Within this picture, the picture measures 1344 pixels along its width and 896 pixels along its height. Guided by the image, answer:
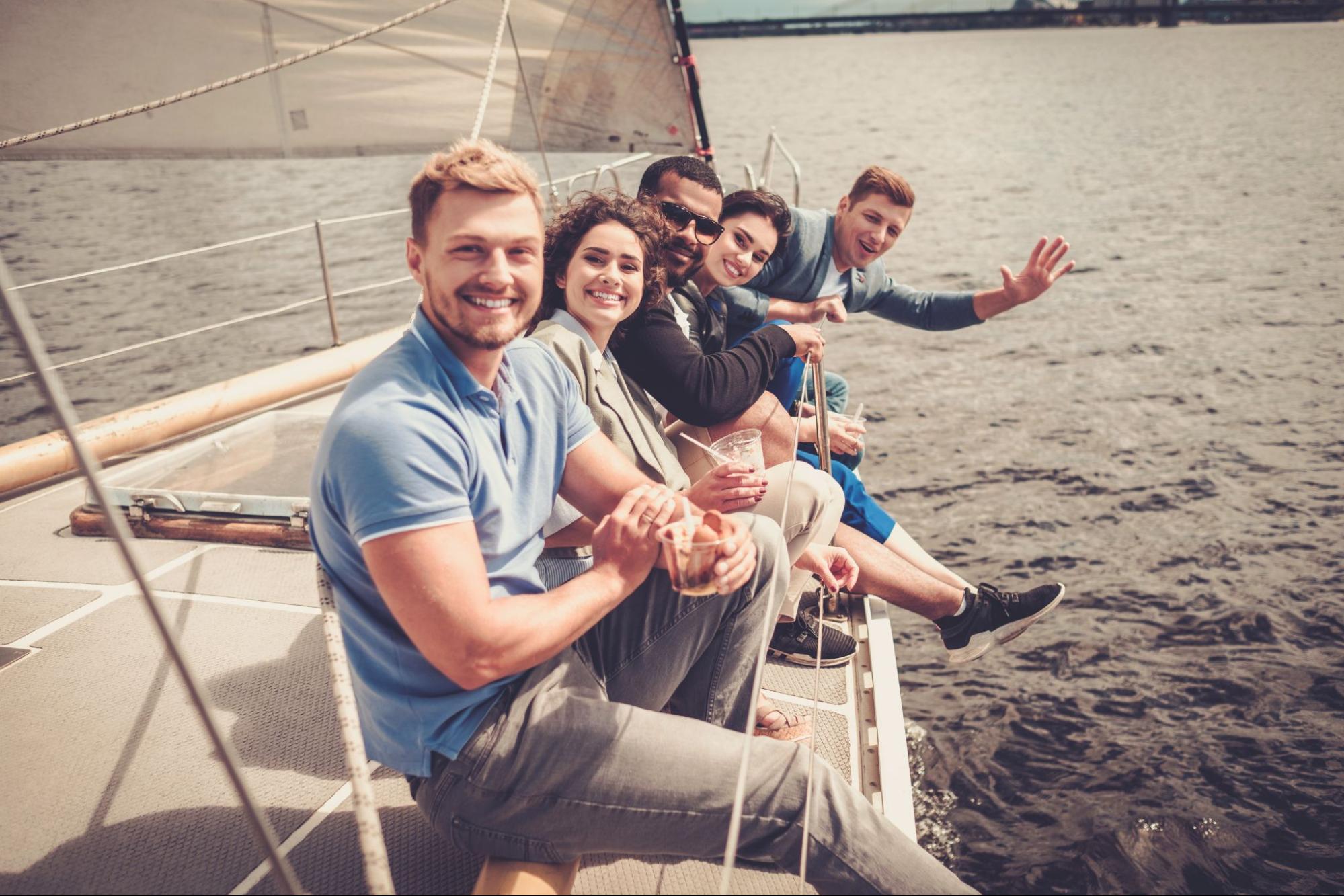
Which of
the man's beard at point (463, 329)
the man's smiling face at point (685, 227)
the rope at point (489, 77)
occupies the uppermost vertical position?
the rope at point (489, 77)

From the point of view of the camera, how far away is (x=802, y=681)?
9.25 feet

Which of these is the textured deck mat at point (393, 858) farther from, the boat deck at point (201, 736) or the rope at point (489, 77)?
the rope at point (489, 77)

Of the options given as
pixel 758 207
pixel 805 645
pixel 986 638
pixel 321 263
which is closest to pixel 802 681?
pixel 805 645

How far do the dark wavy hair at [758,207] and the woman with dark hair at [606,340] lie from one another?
2.32ft

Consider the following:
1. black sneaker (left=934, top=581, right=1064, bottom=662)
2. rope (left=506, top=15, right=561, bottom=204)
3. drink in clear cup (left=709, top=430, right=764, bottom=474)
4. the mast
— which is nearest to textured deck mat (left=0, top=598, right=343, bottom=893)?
drink in clear cup (left=709, top=430, right=764, bottom=474)

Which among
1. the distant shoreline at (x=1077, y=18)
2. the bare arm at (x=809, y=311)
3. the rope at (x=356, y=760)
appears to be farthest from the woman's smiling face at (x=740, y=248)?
the distant shoreline at (x=1077, y=18)

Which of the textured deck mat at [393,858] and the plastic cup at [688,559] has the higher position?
the plastic cup at [688,559]

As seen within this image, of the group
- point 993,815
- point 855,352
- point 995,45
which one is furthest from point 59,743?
point 995,45

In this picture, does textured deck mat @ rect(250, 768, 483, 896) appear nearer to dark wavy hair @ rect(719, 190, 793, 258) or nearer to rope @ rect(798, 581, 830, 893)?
rope @ rect(798, 581, 830, 893)

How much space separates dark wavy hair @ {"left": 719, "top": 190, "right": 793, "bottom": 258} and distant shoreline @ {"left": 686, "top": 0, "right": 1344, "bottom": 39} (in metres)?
86.0

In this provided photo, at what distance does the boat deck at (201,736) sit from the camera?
1.93 meters

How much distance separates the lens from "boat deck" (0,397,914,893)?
1932 mm

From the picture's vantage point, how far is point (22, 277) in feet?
46.6

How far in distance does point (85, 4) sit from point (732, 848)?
372cm
